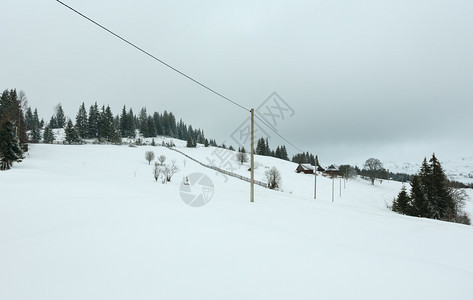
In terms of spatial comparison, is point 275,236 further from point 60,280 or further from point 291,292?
point 60,280

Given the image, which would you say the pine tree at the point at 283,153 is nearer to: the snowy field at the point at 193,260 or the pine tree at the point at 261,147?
the pine tree at the point at 261,147

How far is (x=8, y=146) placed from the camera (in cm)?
2078

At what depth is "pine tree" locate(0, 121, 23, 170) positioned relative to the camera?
808 inches

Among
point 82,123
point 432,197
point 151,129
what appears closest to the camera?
point 432,197

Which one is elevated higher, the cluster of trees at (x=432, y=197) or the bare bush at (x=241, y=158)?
the bare bush at (x=241, y=158)

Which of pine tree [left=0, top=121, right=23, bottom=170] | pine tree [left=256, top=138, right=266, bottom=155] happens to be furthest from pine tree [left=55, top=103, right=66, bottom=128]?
pine tree [left=256, top=138, right=266, bottom=155]

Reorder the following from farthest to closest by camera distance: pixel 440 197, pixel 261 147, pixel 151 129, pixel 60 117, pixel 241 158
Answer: pixel 60 117
pixel 151 129
pixel 261 147
pixel 241 158
pixel 440 197

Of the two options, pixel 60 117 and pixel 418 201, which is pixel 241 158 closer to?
pixel 418 201

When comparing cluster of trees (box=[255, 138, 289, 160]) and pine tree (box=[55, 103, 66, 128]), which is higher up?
pine tree (box=[55, 103, 66, 128])

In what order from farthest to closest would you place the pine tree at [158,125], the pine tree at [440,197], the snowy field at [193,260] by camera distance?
the pine tree at [158,125] → the pine tree at [440,197] → the snowy field at [193,260]

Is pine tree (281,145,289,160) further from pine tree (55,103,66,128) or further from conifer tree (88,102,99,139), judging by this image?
pine tree (55,103,66,128)

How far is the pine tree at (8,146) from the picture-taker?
2052cm

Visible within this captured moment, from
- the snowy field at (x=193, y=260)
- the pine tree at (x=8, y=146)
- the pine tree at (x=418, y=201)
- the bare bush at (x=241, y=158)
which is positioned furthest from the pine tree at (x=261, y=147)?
the snowy field at (x=193, y=260)

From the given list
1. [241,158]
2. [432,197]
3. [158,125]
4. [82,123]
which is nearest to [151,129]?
[158,125]
